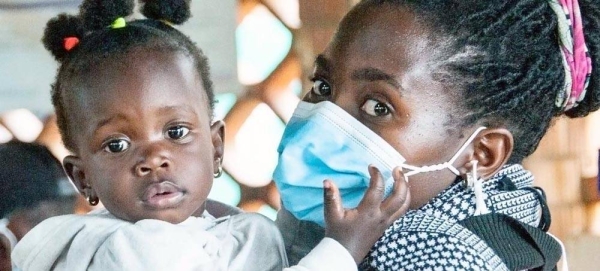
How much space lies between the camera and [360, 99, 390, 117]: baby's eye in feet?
3.03

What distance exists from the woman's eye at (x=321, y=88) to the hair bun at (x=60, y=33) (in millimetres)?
280

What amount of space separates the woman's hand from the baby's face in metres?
0.15

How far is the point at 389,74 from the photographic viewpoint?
0.91m

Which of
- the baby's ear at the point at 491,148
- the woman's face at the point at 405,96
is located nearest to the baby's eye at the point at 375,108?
the woman's face at the point at 405,96

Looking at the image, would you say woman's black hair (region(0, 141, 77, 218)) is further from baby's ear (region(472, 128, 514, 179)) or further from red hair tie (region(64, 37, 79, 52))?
baby's ear (region(472, 128, 514, 179))

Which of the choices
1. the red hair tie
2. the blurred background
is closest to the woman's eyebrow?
the red hair tie

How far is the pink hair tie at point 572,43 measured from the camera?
3.10 ft

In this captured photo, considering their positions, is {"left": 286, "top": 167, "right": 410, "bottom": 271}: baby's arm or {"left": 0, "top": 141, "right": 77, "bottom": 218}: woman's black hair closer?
{"left": 286, "top": 167, "right": 410, "bottom": 271}: baby's arm

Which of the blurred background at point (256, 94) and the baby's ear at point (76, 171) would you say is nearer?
the baby's ear at point (76, 171)

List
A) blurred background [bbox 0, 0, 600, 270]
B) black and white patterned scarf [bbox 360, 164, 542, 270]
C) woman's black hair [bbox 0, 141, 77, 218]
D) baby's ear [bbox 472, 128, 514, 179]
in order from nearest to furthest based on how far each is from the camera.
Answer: black and white patterned scarf [bbox 360, 164, 542, 270], baby's ear [bbox 472, 128, 514, 179], woman's black hair [bbox 0, 141, 77, 218], blurred background [bbox 0, 0, 600, 270]

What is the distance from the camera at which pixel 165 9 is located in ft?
3.36

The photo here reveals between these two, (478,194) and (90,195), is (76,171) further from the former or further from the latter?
(478,194)

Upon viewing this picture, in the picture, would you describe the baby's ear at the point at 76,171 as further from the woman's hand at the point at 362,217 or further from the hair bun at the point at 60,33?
the woman's hand at the point at 362,217

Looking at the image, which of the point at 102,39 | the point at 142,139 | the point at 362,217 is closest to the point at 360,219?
the point at 362,217
